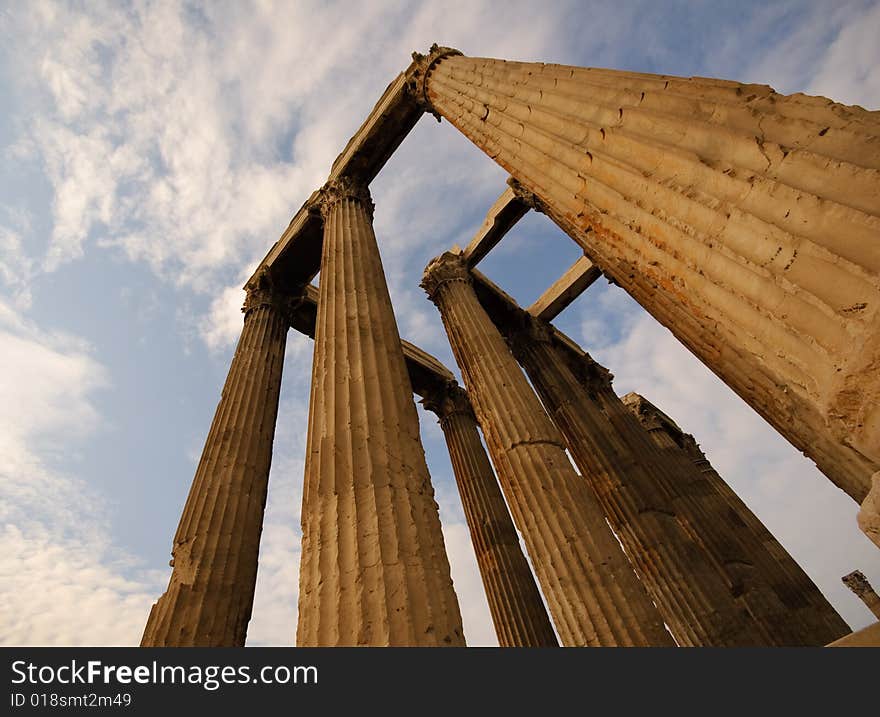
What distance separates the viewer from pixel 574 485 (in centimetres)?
849

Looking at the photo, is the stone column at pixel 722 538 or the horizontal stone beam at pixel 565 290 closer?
the stone column at pixel 722 538

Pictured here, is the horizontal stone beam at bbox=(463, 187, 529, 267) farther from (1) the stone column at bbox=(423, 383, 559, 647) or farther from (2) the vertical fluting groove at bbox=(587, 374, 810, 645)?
(2) the vertical fluting groove at bbox=(587, 374, 810, 645)

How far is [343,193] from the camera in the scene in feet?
33.7

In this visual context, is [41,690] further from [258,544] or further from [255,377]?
[255,377]

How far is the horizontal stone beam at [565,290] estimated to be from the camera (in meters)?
15.7

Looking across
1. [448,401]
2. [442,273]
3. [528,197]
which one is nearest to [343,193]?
[442,273]

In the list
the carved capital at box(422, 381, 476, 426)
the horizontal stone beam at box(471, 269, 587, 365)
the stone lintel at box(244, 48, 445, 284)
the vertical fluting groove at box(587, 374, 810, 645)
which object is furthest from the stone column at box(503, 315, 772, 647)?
the stone lintel at box(244, 48, 445, 284)

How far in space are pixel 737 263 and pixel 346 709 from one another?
3739mm

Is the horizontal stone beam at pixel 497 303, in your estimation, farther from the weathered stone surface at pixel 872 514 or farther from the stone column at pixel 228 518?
the weathered stone surface at pixel 872 514

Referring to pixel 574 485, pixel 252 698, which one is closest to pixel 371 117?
pixel 574 485

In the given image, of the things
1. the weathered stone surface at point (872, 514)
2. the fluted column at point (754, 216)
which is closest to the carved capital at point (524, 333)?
the fluted column at point (754, 216)

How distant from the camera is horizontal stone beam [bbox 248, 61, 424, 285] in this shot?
33.7 ft

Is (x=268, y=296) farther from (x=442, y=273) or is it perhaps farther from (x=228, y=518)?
(x=228, y=518)

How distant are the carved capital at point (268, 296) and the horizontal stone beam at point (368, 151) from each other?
1.09 feet
